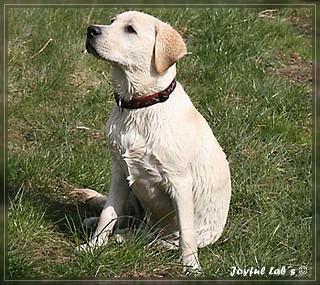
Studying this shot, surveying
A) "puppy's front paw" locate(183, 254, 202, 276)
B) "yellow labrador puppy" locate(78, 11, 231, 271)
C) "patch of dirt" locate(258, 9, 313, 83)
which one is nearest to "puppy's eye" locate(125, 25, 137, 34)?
"yellow labrador puppy" locate(78, 11, 231, 271)

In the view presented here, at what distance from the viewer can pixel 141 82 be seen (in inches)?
157

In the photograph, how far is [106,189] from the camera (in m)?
4.93

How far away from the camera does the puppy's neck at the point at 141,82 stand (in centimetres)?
398

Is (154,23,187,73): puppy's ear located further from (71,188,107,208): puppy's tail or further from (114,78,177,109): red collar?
(71,188,107,208): puppy's tail

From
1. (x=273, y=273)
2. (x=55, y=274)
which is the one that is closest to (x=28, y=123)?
(x=55, y=274)

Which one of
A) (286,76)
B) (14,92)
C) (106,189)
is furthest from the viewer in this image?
(286,76)

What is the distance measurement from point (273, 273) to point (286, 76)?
10.4 ft

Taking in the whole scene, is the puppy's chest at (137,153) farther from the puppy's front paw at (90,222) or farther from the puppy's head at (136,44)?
the puppy's front paw at (90,222)

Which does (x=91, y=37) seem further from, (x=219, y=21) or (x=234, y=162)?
(x=219, y=21)

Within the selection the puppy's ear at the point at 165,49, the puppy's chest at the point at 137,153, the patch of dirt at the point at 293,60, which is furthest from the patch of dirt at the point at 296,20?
the puppy's chest at the point at 137,153

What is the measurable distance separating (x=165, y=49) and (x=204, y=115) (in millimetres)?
2042

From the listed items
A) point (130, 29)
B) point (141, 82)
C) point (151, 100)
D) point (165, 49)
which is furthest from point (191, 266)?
point (130, 29)

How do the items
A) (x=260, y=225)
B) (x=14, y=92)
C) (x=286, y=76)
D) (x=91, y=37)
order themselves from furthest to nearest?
(x=286, y=76) < (x=14, y=92) < (x=260, y=225) < (x=91, y=37)

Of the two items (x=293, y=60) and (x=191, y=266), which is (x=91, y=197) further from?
(x=293, y=60)
